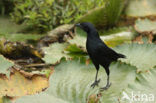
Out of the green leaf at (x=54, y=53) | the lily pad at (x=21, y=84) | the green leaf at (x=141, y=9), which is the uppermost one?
the green leaf at (x=141, y=9)

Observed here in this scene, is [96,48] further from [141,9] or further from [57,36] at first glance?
[141,9]

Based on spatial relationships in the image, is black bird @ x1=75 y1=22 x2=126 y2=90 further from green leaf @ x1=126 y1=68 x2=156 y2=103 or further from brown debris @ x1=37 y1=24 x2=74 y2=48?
brown debris @ x1=37 y1=24 x2=74 y2=48

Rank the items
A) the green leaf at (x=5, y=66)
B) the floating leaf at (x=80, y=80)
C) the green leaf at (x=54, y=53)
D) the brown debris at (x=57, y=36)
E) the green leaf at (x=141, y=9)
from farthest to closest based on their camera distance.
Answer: the green leaf at (x=141, y=9), the brown debris at (x=57, y=36), the green leaf at (x=54, y=53), the green leaf at (x=5, y=66), the floating leaf at (x=80, y=80)

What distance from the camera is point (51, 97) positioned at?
3.48 ft

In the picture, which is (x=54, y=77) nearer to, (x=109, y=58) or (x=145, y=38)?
(x=109, y=58)

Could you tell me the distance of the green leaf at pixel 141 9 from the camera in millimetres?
2504

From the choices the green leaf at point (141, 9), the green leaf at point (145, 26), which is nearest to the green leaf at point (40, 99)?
the green leaf at point (145, 26)

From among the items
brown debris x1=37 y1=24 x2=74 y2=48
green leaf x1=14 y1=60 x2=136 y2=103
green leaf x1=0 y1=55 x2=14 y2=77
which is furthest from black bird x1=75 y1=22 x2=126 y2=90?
brown debris x1=37 y1=24 x2=74 y2=48

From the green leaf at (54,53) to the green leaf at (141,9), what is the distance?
927 mm

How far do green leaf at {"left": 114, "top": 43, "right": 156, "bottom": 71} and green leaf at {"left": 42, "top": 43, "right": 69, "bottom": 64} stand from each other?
362 mm

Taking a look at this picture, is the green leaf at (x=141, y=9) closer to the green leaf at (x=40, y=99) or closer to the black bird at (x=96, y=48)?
the black bird at (x=96, y=48)

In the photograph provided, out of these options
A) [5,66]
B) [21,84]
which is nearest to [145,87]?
[21,84]

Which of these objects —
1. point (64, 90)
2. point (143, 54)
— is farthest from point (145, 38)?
point (64, 90)

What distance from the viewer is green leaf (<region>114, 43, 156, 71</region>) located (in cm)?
140
